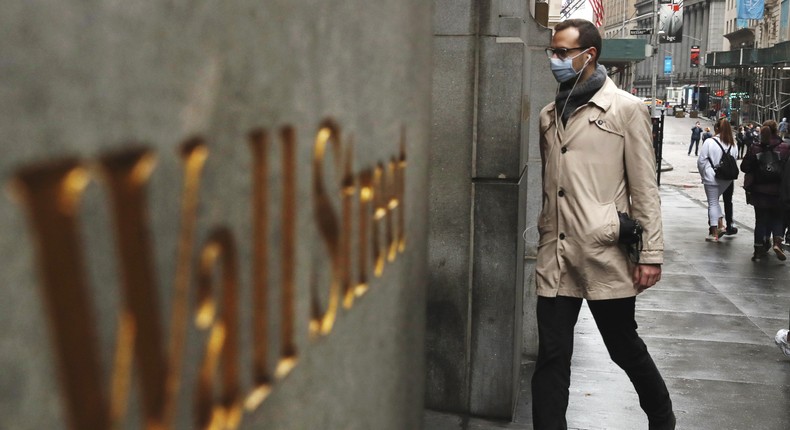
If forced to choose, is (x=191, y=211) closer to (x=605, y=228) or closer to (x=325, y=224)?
(x=325, y=224)

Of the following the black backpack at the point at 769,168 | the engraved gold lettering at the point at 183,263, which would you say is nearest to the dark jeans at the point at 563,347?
the engraved gold lettering at the point at 183,263

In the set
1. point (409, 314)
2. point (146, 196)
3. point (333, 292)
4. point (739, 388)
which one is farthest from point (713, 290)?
point (146, 196)

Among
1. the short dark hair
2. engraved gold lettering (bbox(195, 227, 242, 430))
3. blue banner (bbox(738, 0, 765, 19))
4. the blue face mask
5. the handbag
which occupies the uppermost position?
blue banner (bbox(738, 0, 765, 19))

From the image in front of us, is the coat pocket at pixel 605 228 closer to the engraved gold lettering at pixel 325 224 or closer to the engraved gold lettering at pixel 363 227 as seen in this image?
the engraved gold lettering at pixel 363 227

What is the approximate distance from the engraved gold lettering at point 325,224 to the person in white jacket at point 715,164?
44.4ft

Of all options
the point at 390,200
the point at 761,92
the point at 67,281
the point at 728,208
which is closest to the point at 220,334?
the point at 67,281

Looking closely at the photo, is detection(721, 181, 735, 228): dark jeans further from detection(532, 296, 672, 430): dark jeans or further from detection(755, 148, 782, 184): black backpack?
detection(532, 296, 672, 430): dark jeans

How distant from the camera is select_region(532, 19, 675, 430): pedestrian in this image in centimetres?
432

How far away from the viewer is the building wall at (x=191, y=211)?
103cm

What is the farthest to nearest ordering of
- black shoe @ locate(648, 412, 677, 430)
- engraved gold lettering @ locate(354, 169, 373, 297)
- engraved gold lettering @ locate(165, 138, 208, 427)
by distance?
1. black shoe @ locate(648, 412, 677, 430)
2. engraved gold lettering @ locate(354, 169, 373, 297)
3. engraved gold lettering @ locate(165, 138, 208, 427)

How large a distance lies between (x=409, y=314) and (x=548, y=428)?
5.37ft

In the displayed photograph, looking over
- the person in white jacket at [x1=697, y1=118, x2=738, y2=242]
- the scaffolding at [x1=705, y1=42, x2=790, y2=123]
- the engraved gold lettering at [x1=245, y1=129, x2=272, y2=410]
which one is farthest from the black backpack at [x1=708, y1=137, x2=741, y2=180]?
the scaffolding at [x1=705, y1=42, x2=790, y2=123]

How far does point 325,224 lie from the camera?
2061mm

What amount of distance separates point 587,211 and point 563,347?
0.61m
